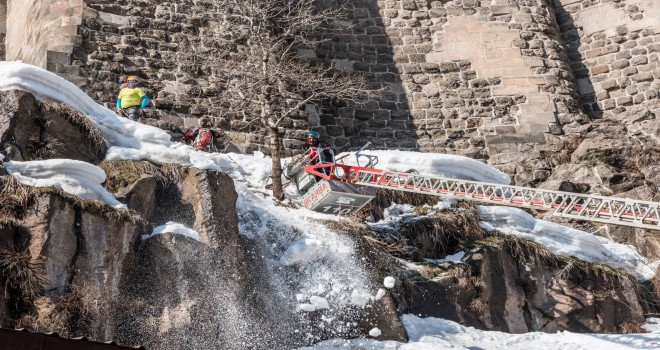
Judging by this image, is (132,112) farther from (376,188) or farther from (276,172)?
(376,188)

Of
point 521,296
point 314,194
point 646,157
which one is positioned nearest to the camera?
point 521,296

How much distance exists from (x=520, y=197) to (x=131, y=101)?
18.4ft

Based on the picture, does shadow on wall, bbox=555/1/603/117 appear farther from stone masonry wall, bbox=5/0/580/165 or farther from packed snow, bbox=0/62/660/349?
packed snow, bbox=0/62/660/349

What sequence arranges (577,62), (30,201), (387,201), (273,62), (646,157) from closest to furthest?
1. (30,201)
2. (387,201)
3. (273,62)
4. (646,157)
5. (577,62)

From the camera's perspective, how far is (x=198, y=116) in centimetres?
1591

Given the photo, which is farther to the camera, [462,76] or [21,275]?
[462,76]

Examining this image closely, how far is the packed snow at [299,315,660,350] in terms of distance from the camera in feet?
35.3

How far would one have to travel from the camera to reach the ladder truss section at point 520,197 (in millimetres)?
11398

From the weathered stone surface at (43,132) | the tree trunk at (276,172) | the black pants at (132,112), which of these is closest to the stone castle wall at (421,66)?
the black pants at (132,112)

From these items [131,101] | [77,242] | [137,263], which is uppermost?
[77,242]

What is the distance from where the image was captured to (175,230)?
10648 millimetres

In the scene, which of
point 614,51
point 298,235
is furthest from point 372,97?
point 298,235

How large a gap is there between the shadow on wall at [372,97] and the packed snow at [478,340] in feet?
20.3

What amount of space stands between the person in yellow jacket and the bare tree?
1.58 meters
